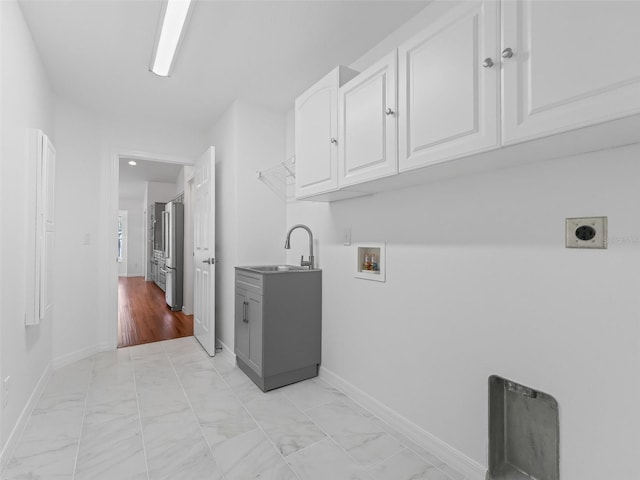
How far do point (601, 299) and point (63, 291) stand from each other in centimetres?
396

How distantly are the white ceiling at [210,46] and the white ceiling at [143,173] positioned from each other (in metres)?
2.38

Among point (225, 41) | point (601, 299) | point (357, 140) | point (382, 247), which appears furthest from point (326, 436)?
point (225, 41)

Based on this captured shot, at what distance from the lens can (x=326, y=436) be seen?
187 centimetres

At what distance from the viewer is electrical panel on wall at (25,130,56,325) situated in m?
2.00

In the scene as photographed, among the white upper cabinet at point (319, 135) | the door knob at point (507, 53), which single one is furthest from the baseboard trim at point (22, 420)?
the door knob at point (507, 53)

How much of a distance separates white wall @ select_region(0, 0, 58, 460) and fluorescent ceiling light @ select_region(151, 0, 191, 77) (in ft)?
2.39

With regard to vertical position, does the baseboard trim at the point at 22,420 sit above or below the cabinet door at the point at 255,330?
below

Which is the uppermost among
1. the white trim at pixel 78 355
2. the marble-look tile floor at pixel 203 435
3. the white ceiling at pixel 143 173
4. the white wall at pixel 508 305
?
the white ceiling at pixel 143 173

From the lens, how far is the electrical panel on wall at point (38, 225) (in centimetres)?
200

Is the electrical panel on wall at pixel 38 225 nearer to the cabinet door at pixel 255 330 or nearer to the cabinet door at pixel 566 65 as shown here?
the cabinet door at pixel 255 330

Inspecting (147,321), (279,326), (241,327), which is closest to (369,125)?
(279,326)

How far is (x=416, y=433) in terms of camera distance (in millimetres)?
1815

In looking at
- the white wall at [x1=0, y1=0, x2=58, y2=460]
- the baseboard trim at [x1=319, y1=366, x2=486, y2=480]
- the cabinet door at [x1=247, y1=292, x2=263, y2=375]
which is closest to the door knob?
the baseboard trim at [x1=319, y1=366, x2=486, y2=480]

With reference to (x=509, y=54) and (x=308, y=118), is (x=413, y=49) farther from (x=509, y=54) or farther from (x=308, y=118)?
(x=308, y=118)
